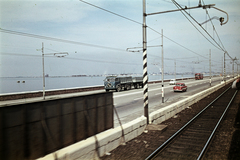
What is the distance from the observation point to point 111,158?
22.0 feet

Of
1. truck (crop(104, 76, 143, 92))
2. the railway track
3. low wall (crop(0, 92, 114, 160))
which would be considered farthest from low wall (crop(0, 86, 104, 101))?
the railway track

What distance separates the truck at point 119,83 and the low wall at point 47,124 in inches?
1128

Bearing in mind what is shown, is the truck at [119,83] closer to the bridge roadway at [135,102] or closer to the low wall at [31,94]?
the low wall at [31,94]

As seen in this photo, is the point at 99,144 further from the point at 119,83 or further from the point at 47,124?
the point at 119,83

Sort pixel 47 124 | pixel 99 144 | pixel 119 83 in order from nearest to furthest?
pixel 47 124 < pixel 99 144 < pixel 119 83

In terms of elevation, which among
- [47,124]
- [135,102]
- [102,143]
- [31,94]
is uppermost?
[47,124]

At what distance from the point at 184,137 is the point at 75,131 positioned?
17.6 feet

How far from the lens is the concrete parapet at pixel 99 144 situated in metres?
5.45

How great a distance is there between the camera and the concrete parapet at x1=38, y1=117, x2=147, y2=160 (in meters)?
5.45

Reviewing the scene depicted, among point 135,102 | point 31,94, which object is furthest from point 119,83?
point 135,102

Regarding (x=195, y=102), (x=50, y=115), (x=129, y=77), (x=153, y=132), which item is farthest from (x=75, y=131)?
(x=129, y=77)

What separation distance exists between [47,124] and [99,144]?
76.6 inches

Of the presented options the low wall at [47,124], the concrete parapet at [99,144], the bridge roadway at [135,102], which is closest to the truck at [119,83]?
the bridge roadway at [135,102]

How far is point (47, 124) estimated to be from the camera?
550 centimetres
